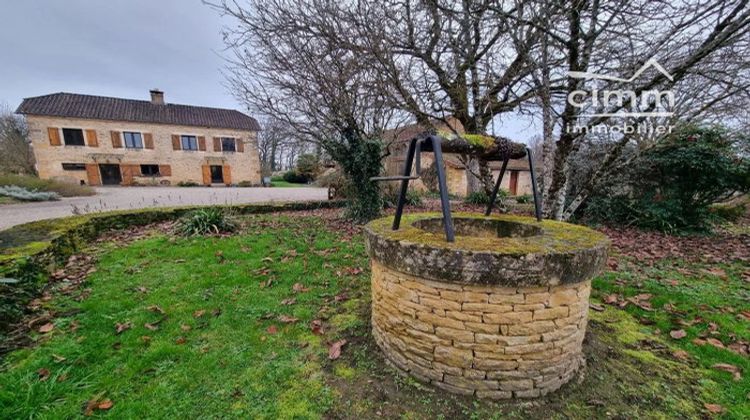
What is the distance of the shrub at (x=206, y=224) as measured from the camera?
6.18 m

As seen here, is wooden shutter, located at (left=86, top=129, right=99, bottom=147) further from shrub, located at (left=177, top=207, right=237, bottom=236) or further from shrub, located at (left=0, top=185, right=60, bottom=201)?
shrub, located at (left=177, top=207, right=237, bottom=236)

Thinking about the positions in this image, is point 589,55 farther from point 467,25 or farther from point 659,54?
point 467,25

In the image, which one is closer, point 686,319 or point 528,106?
point 686,319

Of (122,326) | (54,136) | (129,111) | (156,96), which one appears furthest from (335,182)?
(54,136)

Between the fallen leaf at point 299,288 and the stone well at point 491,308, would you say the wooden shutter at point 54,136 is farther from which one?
the stone well at point 491,308

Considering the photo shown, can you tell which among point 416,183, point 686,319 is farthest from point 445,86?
point 416,183

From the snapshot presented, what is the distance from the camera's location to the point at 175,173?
81.7 feet

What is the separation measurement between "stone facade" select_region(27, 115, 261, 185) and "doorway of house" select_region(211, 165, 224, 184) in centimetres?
20

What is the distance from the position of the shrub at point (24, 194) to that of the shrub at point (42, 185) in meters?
0.63

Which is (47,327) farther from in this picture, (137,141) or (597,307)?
(137,141)

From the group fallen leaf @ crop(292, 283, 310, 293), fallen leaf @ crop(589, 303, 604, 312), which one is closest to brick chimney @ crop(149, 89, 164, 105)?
fallen leaf @ crop(292, 283, 310, 293)

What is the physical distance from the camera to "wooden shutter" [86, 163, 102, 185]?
874 inches

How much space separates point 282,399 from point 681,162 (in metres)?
9.88

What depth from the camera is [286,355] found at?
265cm
